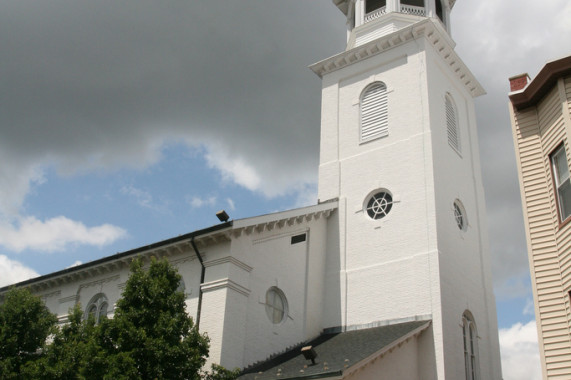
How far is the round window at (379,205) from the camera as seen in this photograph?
2283 cm

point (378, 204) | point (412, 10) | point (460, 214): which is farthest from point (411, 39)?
point (460, 214)

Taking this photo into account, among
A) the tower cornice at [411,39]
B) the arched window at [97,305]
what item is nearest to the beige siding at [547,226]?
the tower cornice at [411,39]

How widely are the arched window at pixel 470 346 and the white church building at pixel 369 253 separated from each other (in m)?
0.04

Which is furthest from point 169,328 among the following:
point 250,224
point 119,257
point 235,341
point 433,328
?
point 433,328

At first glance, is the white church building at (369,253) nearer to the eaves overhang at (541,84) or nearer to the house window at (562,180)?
the house window at (562,180)

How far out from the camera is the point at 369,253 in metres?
22.3

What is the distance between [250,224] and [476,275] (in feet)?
31.1

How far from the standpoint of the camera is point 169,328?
14477 mm

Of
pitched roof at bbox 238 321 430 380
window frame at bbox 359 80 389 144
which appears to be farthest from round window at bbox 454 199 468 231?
pitched roof at bbox 238 321 430 380

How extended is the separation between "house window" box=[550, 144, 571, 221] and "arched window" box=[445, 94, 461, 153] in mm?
11076

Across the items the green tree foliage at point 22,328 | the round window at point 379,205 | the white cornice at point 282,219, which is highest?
the round window at point 379,205

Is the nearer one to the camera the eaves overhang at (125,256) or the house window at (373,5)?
the eaves overhang at (125,256)

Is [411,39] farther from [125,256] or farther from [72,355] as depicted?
[72,355]

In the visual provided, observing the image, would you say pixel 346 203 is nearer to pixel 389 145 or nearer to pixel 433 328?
pixel 389 145
